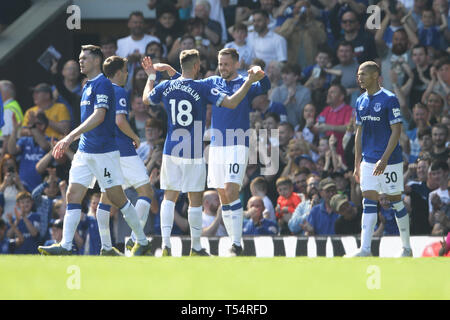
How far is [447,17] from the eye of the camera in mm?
17375

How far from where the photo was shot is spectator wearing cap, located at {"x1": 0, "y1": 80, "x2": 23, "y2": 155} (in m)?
17.3

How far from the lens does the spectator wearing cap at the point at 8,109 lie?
1730cm

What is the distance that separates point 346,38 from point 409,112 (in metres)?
1.84

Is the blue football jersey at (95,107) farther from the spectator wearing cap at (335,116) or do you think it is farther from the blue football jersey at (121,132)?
the spectator wearing cap at (335,116)

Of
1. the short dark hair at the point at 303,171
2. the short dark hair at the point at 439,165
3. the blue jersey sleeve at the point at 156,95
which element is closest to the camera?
the blue jersey sleeve at the point at 156,95

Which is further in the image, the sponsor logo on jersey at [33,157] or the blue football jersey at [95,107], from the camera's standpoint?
the sponsor logo on jersey at [33,157]

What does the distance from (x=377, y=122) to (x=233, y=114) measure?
1.73 meters

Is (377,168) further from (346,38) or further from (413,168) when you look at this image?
(346,38)

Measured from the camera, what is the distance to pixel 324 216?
1415 centimetres

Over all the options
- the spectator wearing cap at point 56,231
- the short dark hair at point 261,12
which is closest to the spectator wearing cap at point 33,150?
the spectator wearing cap at point 56,231

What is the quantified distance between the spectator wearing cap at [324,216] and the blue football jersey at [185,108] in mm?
3261

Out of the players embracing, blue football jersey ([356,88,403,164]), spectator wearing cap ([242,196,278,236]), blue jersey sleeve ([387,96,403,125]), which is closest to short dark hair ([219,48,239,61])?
the players embracing

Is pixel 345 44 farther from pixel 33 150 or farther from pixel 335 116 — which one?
pixel 33 150

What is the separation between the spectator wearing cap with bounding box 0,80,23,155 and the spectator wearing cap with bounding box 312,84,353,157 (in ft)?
17.6
